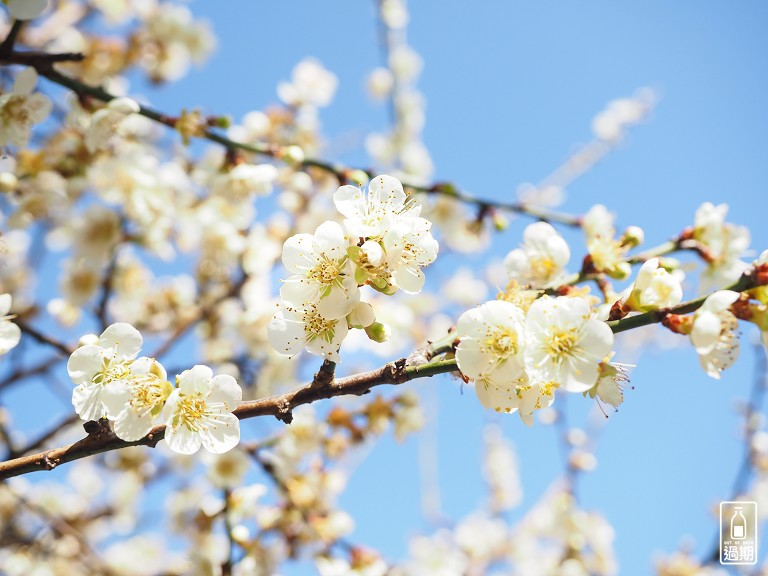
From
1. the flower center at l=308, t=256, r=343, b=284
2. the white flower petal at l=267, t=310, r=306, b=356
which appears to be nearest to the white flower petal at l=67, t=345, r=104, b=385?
the white flower petal at l=267, t=310, r=306, b=356

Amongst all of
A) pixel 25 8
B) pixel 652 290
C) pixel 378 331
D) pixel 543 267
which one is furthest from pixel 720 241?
pixel 25 8

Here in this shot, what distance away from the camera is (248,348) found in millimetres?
3830

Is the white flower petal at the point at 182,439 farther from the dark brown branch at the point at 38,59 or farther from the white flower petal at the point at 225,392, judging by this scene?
the dark brown branch at the point at 38,59

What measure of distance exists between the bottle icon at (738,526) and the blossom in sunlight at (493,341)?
2.80 meters

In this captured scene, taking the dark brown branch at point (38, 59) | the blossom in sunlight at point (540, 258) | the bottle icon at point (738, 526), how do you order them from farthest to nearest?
the bottle icon at point (738, 526) < the dark brown branch at point (38, 59) < the blossom in sunlight at point (540, 258)

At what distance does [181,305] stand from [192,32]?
2.32 metres

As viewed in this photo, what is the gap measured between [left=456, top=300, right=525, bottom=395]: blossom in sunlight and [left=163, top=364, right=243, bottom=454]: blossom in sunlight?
498 mm

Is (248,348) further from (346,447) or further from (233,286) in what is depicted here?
(346,447)

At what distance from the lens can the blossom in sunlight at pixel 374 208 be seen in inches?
47.2

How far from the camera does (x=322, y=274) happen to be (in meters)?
1.22

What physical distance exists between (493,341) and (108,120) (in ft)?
5.77

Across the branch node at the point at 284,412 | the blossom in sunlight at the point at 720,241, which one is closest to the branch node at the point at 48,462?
the branch node at the point at 284,412

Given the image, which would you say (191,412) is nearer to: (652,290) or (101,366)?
(101,366)

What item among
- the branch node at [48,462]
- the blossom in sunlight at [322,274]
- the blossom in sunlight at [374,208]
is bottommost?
the branch node at [48,462]
